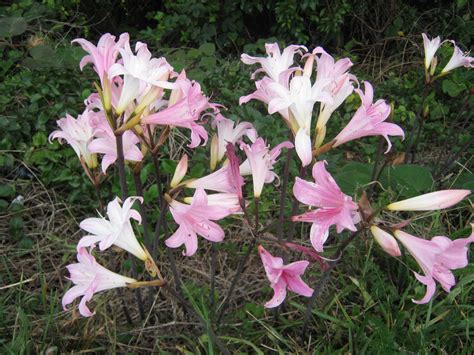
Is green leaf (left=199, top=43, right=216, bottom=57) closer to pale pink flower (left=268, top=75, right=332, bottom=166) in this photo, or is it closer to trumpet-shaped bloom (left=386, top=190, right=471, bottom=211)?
pale pink flower (left=268, top=75, right=332, bottom=166)

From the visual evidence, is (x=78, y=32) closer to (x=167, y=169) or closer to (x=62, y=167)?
(x=62, y=167)

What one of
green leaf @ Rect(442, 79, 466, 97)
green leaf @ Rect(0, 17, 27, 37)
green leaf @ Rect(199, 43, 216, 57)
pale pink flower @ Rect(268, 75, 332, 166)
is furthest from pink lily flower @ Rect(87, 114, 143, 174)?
green leaf @ Rect(442, 79, 466, 97)

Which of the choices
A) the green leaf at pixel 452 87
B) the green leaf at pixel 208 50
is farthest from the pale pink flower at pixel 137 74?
the green leaf at pixel 452 87

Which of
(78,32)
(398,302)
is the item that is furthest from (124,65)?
(78,32)

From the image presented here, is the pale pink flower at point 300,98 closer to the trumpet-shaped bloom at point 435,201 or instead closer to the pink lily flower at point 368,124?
the pink lily flower at point 368,124

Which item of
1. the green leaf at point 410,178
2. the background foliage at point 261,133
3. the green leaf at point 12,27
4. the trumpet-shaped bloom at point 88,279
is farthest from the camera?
the green leaf at point 12,27

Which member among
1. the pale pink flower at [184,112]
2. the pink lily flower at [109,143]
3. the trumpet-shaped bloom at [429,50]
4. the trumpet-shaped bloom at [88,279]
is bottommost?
the trumpet-shaped bloom at [88,279]

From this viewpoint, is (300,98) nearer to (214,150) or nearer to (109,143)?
(214,150)

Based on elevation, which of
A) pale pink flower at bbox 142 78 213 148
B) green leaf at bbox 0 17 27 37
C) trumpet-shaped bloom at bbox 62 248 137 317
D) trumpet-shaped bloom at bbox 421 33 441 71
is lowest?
green leaf at bbox 0 17 27 37
